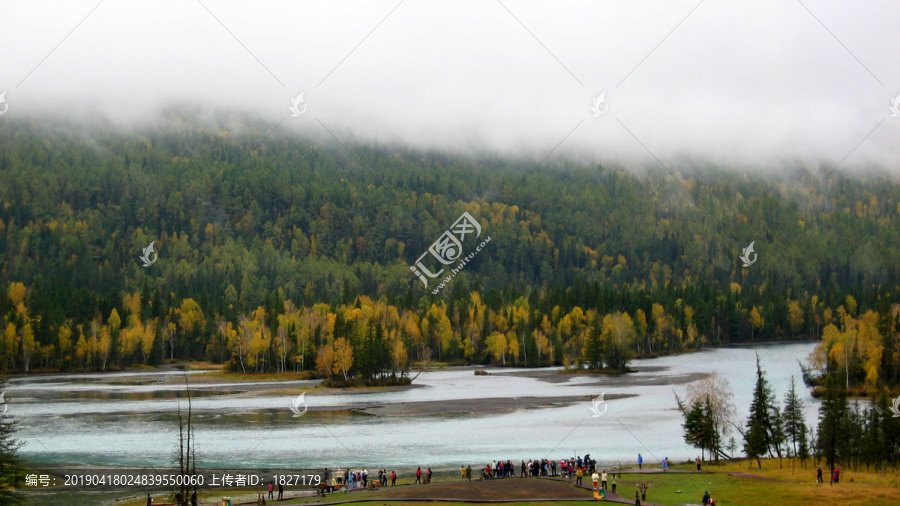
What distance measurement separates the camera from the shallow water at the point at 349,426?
280 feet

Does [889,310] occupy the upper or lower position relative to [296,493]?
upper

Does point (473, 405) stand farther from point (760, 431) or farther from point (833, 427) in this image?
point (833, 427)

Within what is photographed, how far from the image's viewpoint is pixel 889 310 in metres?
159

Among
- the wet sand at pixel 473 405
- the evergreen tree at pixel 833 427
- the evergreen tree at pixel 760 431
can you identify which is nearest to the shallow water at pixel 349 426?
the wet sand at pixel 473 405

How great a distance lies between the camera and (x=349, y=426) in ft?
345

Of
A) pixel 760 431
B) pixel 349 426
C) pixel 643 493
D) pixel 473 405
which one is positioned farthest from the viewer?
pixel 473 405

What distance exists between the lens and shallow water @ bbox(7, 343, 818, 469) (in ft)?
280

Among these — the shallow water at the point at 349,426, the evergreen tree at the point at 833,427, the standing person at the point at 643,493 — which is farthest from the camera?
the shallow water at the point at 349,426

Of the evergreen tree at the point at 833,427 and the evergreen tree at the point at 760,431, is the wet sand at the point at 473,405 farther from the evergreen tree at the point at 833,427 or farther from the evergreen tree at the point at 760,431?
the evergreen tree at the point at 833,427

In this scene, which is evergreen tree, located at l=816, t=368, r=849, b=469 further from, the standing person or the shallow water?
the standing person

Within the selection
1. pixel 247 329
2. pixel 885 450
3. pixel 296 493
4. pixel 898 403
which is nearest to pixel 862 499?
pixel 885 450

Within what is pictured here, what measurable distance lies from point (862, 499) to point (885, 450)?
1829 centimetres

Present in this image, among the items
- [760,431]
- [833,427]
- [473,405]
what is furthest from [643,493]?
[473,405]

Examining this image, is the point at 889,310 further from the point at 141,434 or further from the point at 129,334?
the point at 129,334
